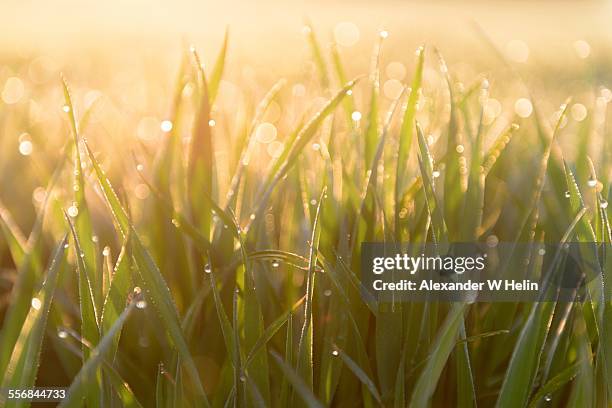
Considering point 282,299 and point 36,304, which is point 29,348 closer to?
point 36,304

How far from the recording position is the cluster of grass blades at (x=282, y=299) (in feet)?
1.44

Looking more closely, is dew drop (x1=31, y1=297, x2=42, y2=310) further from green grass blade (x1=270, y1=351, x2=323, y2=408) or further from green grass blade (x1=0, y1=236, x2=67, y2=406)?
green grass blade (x1=270, y1=351, x2=323, y2=408)

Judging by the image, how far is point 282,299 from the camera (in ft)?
1.62

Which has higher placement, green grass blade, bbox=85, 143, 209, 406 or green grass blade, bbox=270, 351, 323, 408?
green grass blade, bbox=85, 143, 209, 406

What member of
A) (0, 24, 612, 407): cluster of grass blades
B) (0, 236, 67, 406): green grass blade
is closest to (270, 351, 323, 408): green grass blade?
(0, 24, 612, 407): cluster of grass blades

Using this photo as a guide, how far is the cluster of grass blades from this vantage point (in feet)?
1.44

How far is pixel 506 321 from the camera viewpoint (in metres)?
0.50

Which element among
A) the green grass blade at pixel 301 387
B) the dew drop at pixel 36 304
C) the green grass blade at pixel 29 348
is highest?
the dew drop at pixel 36 304

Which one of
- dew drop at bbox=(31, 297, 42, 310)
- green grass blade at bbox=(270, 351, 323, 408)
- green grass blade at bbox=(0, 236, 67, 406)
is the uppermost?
dew drop at bbox=(31, 297, 42, 310)

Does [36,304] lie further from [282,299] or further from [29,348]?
[282,299]

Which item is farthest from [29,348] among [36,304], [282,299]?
[282,299]

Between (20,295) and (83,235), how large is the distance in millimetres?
61

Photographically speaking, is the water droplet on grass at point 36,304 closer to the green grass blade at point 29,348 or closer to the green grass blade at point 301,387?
the green grass blade at point 29,348

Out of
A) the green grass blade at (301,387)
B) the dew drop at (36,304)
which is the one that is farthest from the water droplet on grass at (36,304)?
the green grass blade at (301,387)
